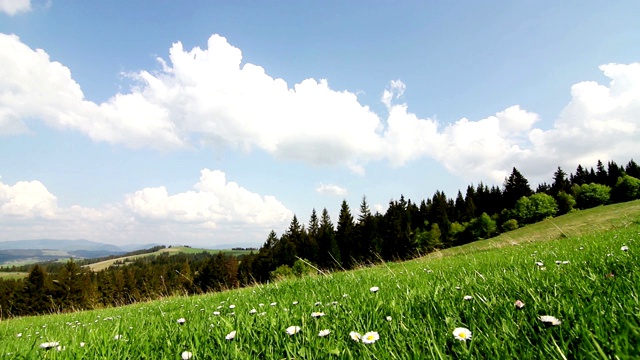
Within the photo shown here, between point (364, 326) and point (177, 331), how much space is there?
1714 mm

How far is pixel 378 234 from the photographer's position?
96438mm

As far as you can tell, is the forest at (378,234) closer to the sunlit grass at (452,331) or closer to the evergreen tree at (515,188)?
the evergreen tree at (515,188)

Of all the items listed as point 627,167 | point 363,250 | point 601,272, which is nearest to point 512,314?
point 601,272

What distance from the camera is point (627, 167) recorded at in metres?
101

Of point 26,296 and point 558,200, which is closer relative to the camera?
point 26,296

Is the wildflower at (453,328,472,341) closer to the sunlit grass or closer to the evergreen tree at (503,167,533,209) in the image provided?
the sunlit grass

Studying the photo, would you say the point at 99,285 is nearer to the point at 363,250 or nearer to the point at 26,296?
the point at 26,296

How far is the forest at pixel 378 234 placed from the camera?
72.4m

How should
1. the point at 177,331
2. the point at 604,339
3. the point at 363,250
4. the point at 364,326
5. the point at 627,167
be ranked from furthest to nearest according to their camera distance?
the point at 627,167, the point at 363,250, the point at 177,331, the point at 364,326, the point at 604,339

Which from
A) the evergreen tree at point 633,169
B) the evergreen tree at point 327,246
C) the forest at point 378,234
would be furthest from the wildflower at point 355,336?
the evergreen tree at point 633,169

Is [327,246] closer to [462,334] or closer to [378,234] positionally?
[378,234]

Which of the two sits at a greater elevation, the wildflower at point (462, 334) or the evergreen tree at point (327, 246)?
the wildflower at point (462, 334)

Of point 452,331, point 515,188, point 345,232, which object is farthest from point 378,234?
point 452,331

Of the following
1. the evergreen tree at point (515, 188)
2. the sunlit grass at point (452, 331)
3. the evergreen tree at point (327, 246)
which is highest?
the evergreen tree at point (515, 188)
